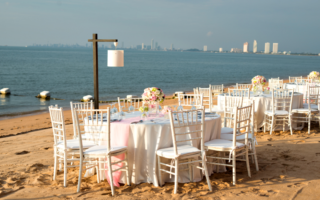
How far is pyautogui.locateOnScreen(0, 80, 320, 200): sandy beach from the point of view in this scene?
3.78 m

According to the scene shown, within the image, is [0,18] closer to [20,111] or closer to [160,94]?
[20,111]

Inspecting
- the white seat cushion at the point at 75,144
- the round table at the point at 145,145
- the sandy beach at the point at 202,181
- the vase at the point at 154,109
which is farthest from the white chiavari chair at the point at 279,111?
the white seat cushion at the point at 75,144

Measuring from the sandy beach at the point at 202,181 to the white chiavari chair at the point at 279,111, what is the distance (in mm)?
1165

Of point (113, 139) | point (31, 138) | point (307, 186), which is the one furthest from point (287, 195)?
point (31, 138)

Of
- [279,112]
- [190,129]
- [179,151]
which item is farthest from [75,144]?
[279,112]

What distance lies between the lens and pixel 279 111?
751 cm

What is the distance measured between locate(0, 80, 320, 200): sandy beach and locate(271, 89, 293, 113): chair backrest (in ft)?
4.38

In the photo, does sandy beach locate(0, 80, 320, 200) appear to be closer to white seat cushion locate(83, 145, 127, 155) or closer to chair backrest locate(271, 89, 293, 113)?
white seat cushion locate(83, 145, 127, 155)

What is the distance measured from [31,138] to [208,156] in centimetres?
501

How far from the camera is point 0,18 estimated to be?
4891 cm

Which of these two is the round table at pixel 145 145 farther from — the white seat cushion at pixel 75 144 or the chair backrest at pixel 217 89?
the chair backrest at pixel 217 89

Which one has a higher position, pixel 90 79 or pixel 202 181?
pixel 90 79

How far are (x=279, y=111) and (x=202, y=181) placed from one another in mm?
4153

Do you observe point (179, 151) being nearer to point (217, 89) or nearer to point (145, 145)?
point (145, 145)
